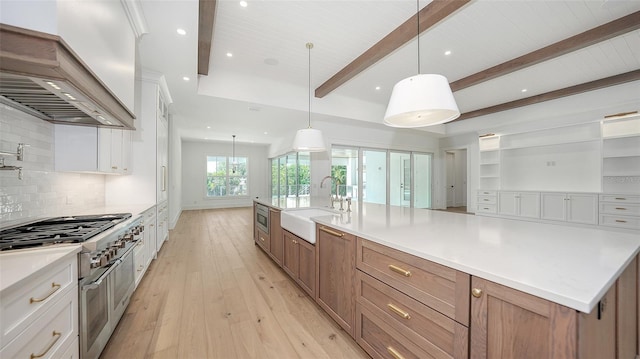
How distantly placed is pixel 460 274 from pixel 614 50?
5022 millimetres

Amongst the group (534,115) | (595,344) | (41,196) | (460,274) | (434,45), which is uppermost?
(434,45)

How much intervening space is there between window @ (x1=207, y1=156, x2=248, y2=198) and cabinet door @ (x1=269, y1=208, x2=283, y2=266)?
7120 millimetres

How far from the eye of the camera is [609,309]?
0.99 m

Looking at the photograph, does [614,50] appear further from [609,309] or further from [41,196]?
[41,196]

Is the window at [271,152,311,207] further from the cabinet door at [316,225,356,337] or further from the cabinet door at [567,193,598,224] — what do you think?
the cabinet door at [567,193,598,224]

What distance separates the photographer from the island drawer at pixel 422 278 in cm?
102

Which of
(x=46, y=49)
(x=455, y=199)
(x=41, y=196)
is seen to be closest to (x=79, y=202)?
(x=41, y=196)

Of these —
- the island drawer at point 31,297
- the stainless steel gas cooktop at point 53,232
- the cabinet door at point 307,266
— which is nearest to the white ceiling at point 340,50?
the stainless steel gas cooktop at point 53,232

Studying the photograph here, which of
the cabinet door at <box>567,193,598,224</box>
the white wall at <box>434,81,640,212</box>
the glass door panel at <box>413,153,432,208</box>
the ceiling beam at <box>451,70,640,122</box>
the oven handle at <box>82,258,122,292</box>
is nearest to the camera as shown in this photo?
the oven handle at <box>82,258,122,292</box>

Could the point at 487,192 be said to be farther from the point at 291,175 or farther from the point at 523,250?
the point at 523,250

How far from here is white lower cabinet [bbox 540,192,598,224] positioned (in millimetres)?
4781

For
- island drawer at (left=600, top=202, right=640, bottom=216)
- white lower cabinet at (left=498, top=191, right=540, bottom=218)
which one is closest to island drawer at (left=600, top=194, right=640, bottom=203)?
island drawer at (left=600, top=202, right=640, bottom=216)

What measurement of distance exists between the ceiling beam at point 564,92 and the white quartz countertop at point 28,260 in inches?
299

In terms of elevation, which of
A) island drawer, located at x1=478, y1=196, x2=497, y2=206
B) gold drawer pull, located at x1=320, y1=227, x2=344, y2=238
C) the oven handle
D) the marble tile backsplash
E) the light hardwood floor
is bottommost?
the light hardwood floor
